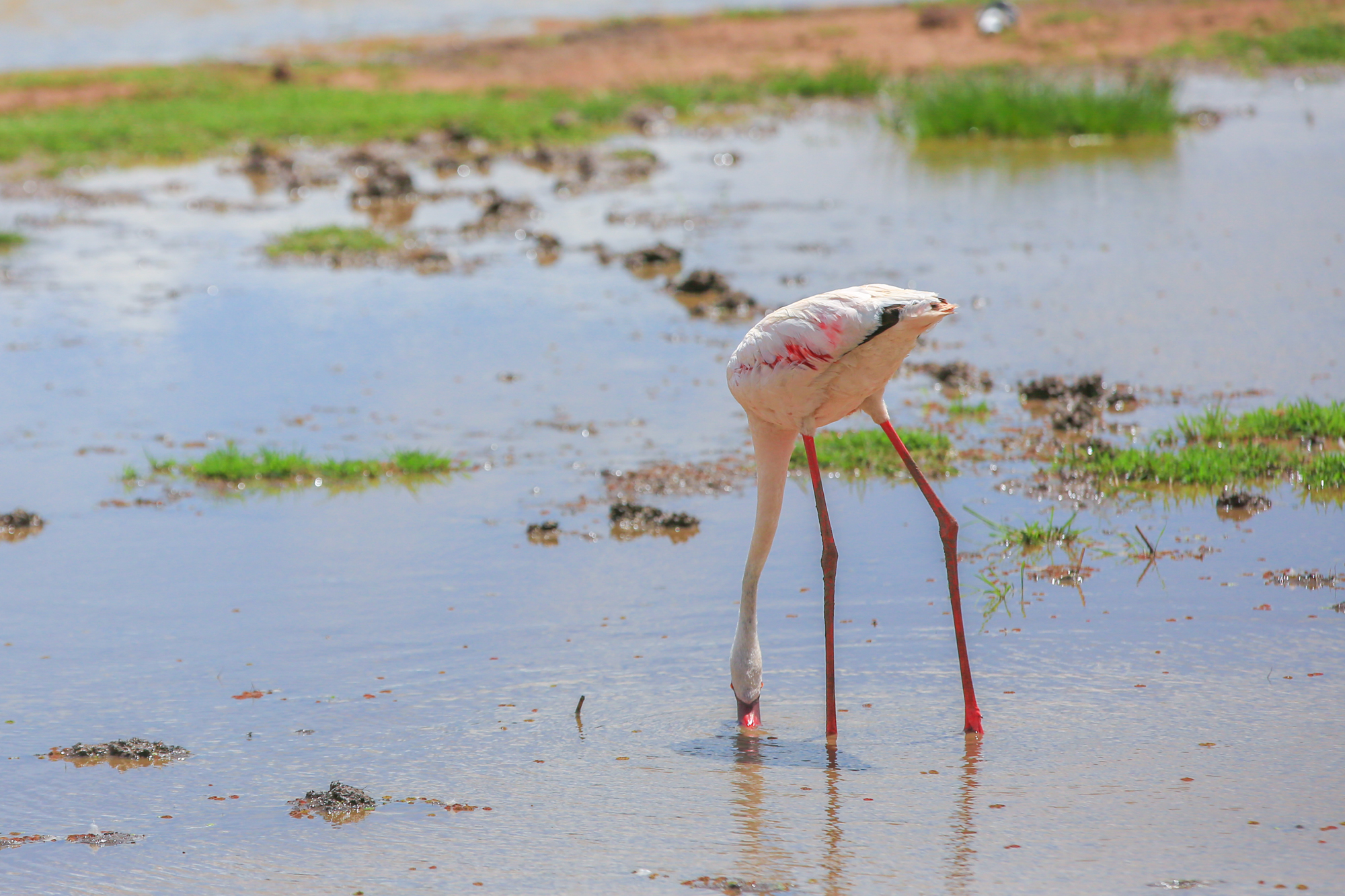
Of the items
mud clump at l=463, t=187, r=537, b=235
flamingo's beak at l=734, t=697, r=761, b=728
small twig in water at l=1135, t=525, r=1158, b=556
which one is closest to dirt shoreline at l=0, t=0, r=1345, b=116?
mud clump at l=463, t=187, r=537, b=235

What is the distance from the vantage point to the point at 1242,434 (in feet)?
24.2

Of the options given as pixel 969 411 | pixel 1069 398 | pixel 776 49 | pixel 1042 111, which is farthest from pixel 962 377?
pixel 776 49

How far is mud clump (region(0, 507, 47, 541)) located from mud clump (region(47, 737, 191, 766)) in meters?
2.51

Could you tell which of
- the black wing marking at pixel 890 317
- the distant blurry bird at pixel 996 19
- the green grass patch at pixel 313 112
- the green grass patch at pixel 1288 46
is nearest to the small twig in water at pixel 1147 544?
the black wing marking at pixel 890 317

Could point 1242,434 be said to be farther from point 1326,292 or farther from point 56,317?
point 56,317

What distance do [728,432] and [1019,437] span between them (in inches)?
59.8

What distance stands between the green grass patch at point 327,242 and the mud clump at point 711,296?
3.26 metres

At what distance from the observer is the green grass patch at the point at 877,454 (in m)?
7.40

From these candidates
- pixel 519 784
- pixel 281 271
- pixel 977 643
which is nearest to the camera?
pixel 519 784

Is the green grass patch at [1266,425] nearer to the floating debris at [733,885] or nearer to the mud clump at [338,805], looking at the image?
the floating debris at [733,885]

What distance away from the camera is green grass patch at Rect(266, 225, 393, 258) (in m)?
13.3

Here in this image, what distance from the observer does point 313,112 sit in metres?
21.9

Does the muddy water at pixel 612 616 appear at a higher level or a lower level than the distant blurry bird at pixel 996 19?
lower

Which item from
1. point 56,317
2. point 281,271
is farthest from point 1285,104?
point 56,317
